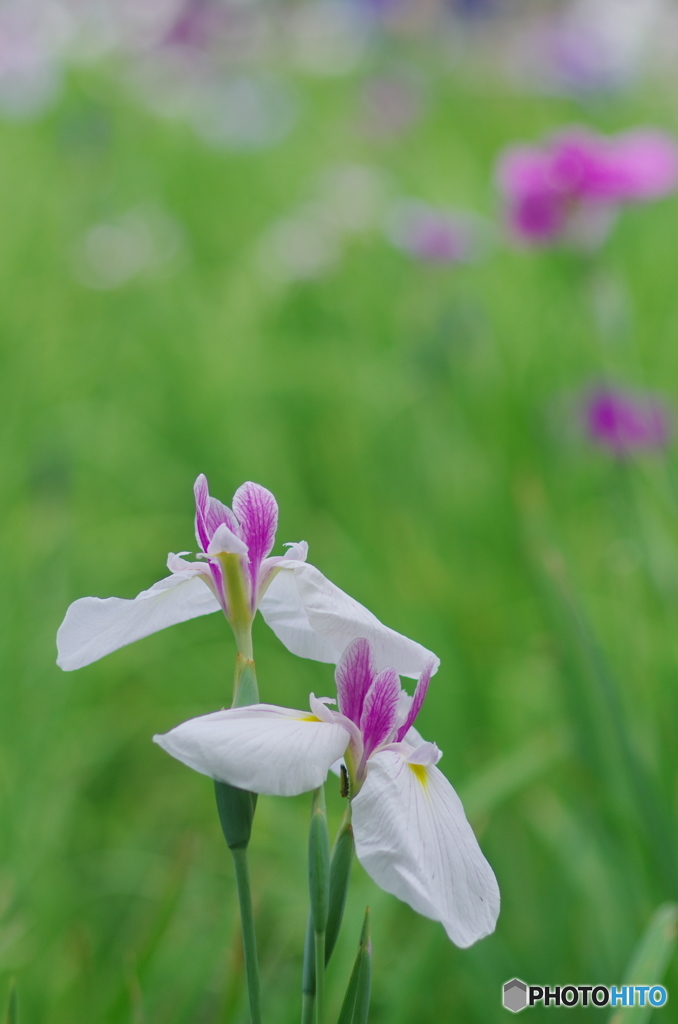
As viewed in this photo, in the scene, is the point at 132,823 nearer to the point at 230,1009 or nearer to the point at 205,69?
the point at 230,1009

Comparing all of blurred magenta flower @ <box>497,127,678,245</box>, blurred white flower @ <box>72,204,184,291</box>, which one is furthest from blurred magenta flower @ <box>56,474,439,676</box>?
blurred white flower @ <box>72,204,184,291</box>

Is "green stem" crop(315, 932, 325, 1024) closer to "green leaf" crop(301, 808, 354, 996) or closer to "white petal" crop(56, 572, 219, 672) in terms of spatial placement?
"green leaf" crop(301, 808, 354, 996)

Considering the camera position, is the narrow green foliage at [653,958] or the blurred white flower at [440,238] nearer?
the narrow green foliage at [653,958]

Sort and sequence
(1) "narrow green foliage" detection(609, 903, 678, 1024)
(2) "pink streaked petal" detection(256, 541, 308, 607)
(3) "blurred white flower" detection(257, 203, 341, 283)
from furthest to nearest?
(3) "blurred white flower" detection(257, 203, 341, 283) → (1) "narrow green foliage" detection(609, 903, 678, 1024) → (2) "pink streaked petal" detection(256, 541, 308, 607)

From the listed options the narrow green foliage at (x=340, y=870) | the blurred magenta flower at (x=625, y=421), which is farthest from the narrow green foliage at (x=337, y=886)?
the blurred magenta flower at (x=625, y=421)

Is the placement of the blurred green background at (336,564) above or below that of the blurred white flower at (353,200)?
below

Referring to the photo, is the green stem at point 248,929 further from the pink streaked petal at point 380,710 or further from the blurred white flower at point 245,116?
the blurred white flower at point 245,116
